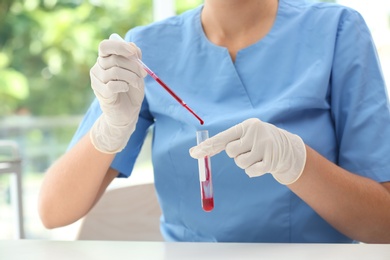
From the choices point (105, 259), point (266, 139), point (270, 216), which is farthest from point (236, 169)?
point (105, 259)

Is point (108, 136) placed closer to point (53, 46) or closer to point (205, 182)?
point (205, 182)

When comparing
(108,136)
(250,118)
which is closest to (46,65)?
(108,136)

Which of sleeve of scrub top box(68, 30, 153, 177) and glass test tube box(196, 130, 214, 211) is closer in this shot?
glass test tube box(196, 130, 214, 211)

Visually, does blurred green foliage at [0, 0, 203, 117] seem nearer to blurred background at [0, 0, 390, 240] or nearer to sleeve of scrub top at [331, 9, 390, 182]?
blurred background at [0, 0, 390, 240]

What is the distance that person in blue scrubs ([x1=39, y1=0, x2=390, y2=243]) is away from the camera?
1238 millimetres

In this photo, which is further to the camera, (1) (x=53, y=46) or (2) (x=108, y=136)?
(1) (x=53, y=46)

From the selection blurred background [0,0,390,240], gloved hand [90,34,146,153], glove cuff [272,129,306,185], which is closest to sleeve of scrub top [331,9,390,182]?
glove cuff [272,129,306,185]

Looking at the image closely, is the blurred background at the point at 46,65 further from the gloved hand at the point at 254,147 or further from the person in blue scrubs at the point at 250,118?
the gloved hand at the point at 254,147

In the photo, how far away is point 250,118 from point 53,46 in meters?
2.47

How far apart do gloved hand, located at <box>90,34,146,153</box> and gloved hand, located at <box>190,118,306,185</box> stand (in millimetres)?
211

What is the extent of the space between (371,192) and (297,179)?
17cm

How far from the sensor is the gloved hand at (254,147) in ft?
3.55

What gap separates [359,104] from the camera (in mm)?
1318

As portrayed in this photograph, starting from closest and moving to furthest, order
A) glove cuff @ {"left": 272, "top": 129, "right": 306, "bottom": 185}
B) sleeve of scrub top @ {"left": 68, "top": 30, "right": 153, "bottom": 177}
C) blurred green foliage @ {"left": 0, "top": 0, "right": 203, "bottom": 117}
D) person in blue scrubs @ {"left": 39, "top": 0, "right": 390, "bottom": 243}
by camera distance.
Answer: glove cuff @ {"left": 272, "top": 129, "right": 306, "bottom": 185}, person in blue scrubs @ {"left": 39, "top": 0, "right": 390, "bottom": 243}, sleeve of scrub top @ {"left": 68, "top": 30, "right": 153, "bottom": 177}, blurred green foliage @ {"left": 0, "top": 0, "right": 203, "bottom": 117}
